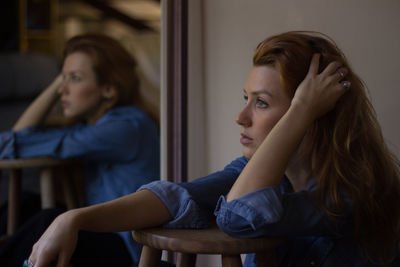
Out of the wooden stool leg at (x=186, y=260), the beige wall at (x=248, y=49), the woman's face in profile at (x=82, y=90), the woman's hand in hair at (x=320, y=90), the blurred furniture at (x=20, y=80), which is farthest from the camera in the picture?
the blurred furniture at (x=20, y=80)

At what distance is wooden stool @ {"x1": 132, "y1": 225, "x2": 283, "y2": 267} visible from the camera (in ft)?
2.75

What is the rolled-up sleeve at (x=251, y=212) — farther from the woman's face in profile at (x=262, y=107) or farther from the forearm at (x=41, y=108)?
the forearm at (x=41, y=108)

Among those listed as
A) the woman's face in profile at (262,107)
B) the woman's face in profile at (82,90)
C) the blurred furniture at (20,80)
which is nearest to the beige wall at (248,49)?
the woman's face in profile at (262,107)

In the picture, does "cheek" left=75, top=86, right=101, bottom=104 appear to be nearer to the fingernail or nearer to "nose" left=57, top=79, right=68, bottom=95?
"nose" left=57, top=79, right=68, bottom=95

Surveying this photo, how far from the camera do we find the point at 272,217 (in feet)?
2.76

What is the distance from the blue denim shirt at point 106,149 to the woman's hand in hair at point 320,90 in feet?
3.39

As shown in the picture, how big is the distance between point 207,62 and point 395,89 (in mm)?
671

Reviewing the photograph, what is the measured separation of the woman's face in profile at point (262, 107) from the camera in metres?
1.02

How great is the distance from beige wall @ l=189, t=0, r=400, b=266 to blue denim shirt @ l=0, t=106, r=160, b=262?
0.28m

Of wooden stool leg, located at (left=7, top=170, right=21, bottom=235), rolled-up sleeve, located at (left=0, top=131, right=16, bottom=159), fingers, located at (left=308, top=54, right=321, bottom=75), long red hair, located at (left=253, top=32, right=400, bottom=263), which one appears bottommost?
wooden stool leg, located at (left=7, top=170, right=21, bottom=235)

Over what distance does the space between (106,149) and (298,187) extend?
0.97 metres

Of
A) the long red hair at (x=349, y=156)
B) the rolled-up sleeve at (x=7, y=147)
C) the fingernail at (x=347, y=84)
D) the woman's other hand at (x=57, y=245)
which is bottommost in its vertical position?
the rolled-up sleeve at (x=7, y=147)

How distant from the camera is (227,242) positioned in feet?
2.76

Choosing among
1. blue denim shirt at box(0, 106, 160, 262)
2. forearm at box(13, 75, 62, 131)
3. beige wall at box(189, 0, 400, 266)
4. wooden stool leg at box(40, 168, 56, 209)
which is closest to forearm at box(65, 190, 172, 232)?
beige wall at box(189, 0, 400, 266)
